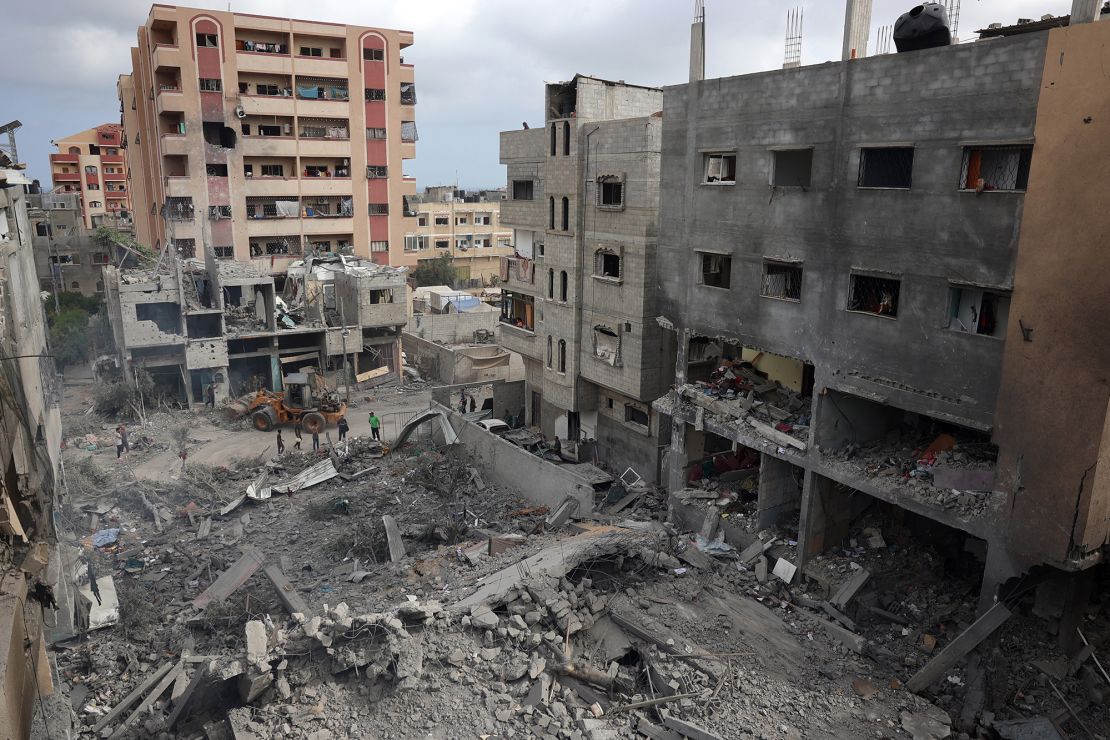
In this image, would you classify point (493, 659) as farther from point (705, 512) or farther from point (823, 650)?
point (705, 512)

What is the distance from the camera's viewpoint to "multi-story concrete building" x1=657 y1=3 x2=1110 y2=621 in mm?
12984

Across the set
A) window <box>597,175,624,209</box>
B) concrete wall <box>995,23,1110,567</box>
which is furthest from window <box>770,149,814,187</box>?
window <box>597,175,624,209</box>

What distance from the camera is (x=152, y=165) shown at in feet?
168

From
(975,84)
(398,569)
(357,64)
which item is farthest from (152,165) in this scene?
(975,84)

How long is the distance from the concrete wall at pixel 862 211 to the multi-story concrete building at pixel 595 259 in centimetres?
348

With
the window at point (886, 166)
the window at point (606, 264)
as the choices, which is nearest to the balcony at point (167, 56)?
the window at point (606, 264)

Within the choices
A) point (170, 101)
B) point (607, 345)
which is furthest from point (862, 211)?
point (170, 101)

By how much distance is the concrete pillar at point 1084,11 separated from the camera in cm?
1241

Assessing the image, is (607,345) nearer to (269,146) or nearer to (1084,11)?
(1084,11)

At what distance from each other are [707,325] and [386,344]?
2495cm

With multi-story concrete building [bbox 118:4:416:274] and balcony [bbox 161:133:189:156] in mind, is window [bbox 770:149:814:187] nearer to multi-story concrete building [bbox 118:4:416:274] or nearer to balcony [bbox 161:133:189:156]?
multi-story concrete building [bbox 118:4:416:274]

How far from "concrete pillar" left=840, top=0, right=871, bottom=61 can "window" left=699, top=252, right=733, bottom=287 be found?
603 cm

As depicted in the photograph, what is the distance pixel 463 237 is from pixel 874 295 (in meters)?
59.0

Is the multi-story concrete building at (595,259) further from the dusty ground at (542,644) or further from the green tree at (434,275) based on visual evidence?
the green tree at (434,275)
